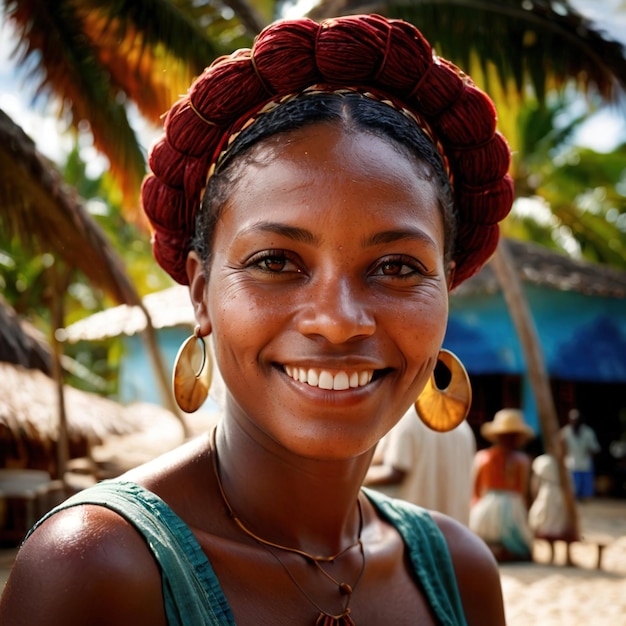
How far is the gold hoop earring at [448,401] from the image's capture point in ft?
6.25

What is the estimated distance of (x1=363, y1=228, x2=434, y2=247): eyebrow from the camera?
1.44 metres

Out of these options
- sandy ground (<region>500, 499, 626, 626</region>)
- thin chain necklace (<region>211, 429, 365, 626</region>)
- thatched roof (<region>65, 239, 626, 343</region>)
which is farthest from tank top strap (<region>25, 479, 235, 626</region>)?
thatched roof (<region>65, 239, 626, 343</region>)

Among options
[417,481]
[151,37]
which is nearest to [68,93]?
[151,37]

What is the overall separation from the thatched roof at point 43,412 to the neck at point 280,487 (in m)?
7.82

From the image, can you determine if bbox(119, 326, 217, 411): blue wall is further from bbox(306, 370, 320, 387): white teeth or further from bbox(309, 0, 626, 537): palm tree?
bbox(306, 370, 320, 387): white teeth

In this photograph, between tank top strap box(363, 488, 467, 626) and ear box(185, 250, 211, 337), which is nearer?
ear box(185, 250, 211, 337)

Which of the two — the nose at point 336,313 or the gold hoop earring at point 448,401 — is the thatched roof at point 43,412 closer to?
the gold hoop earring at point 448,401

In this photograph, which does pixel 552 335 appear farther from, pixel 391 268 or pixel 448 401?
pixel 391 268

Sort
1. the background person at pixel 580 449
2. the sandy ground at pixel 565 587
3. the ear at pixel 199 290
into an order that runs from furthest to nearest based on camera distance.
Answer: the background person at pixel 580 449 < the sandy ground at pixel 565 587 < the ear at pixel 199 290

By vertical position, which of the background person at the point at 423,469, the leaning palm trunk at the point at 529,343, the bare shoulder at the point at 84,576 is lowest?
the leaning palm trunk at the point at 529,343

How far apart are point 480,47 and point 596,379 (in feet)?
33.3

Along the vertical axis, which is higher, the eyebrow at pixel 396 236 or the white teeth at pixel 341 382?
the eyebrow at pixel 396 236

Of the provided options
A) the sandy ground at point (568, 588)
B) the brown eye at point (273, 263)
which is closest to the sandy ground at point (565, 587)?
the sandy ground at point (568, 588)

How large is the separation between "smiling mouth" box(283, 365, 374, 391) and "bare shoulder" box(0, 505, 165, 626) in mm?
381
